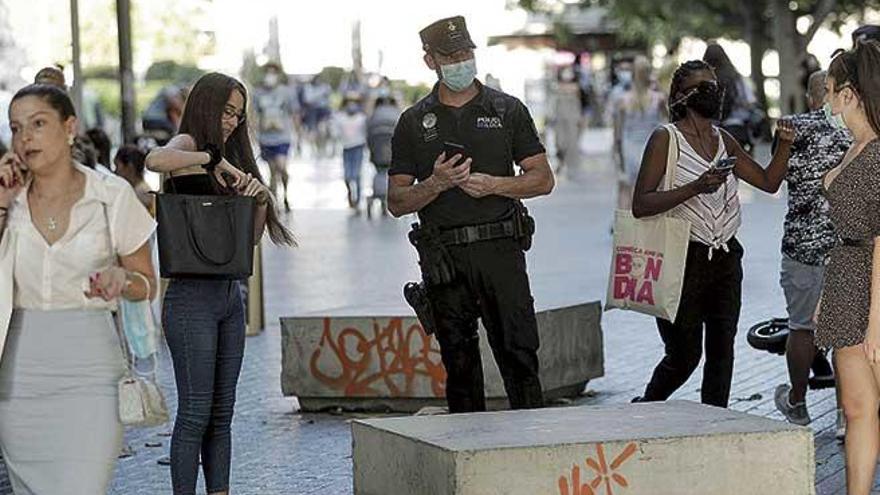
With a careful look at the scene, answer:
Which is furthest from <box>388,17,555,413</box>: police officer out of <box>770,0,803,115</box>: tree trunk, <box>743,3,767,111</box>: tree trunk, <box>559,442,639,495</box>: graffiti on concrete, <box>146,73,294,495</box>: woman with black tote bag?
<box>743,3,767,111</box>: tree trunk

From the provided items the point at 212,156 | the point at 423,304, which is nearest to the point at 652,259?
the point at 423,304

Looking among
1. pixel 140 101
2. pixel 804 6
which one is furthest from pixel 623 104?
pixel 140 101

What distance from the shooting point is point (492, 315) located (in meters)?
8.30

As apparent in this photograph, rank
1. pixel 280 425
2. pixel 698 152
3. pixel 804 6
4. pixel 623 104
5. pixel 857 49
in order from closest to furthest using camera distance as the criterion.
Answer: pixel 857 49
pixel 698 152
pixel 280 425
pixel 623 104
pixel 804 6

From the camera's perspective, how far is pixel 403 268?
18578 mm

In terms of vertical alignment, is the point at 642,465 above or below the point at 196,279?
below

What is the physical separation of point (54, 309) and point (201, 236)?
4.20 feet

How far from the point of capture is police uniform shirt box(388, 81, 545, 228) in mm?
8188

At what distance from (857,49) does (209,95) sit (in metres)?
2.39

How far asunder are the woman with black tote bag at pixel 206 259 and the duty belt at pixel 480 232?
0.85 meters

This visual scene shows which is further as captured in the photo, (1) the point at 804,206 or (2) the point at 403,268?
(2) the point at 403,268

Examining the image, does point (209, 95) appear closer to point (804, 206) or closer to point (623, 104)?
point (804, 206)

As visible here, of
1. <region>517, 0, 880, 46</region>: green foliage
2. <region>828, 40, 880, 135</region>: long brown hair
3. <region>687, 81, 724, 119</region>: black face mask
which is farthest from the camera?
<region>517, 0, 880, 46</region>: green foliage

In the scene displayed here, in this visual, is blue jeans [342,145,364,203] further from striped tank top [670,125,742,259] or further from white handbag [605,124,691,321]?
striped tank top [670,125,742,259]
